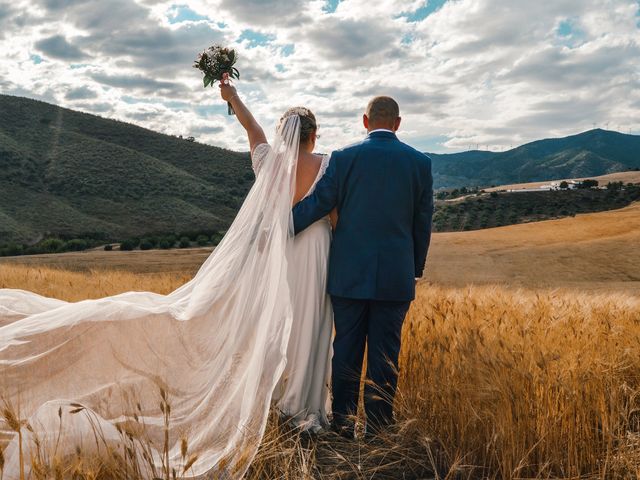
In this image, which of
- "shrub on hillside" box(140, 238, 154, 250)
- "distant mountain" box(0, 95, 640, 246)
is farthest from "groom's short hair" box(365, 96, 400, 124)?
"distant mountain" box(0, 95, 640, 246)

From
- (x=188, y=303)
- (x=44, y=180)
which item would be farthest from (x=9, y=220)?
(x=188, y=303)

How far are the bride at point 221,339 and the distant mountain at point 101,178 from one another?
39.3 m

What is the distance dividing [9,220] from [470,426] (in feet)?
149

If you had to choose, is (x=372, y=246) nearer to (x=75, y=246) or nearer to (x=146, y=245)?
(x=146, y=245)

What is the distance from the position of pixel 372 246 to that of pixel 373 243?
0.08 feet

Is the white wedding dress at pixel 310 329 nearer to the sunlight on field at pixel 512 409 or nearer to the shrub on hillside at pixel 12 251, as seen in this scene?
the sunlight on field at pixel 512 409

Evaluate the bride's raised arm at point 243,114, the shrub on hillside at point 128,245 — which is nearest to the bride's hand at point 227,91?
the bride's raised arm at point 243,114

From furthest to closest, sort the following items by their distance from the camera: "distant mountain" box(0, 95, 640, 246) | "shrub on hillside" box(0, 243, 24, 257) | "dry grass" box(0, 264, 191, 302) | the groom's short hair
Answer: "distant mountain" box(0, 95, 640, 246) < "shrub on hillside" box(0, 243, 24, 257) < "dry grass" box(0, 264, 191, 302) < the groom's short hair

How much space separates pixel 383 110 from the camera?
424 cm

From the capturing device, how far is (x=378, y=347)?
4.22m

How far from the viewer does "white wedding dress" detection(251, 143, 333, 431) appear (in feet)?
14.0

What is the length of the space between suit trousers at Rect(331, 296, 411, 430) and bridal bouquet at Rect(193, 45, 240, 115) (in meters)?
2.06

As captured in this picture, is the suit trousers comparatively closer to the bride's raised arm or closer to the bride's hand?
the bride's raised arm

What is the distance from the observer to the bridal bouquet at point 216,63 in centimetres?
489
